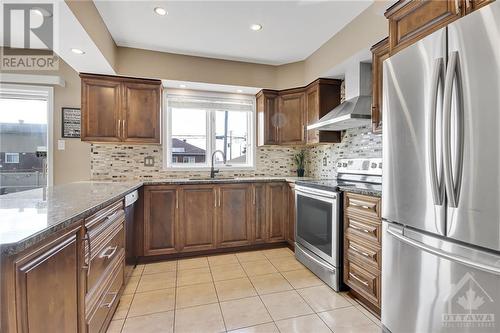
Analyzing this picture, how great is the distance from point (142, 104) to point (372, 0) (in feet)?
8.87

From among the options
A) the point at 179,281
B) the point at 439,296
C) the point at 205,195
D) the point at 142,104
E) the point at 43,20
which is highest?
the point at 43,20

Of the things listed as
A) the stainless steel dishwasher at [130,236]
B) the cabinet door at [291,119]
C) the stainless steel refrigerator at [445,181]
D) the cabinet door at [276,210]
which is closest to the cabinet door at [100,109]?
the stainless steel dishwasher at [130,236]

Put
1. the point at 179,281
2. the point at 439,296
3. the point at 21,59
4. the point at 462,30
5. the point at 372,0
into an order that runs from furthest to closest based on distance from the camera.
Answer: the point at 21,59
the point at 179,281
the point at 372,0
the point at 439,296
the point at 462,30

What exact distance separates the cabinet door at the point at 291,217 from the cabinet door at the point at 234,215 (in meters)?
0.52

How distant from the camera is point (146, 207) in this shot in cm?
293

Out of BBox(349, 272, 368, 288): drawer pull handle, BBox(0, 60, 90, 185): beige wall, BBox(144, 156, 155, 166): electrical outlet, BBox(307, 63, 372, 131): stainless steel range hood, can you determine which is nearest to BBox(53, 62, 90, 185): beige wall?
BBox(0, 60, 90, 185): beige wall

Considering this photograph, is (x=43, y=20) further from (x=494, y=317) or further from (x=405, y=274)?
(x=494, y=317)

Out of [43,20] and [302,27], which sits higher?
[302,27]

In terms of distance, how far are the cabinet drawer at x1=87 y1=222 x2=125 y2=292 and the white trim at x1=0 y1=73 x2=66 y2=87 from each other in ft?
8.13

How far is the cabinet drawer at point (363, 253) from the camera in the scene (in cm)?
187

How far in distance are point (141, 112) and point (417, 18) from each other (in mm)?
2910

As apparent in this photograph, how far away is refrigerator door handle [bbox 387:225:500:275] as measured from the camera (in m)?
1.02

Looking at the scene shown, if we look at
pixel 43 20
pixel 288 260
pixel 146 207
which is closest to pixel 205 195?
pixel 146 207

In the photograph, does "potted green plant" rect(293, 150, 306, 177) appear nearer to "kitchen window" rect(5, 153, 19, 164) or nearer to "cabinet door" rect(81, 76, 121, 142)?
"cabinet door" rect(81, 76, 121, 142)
